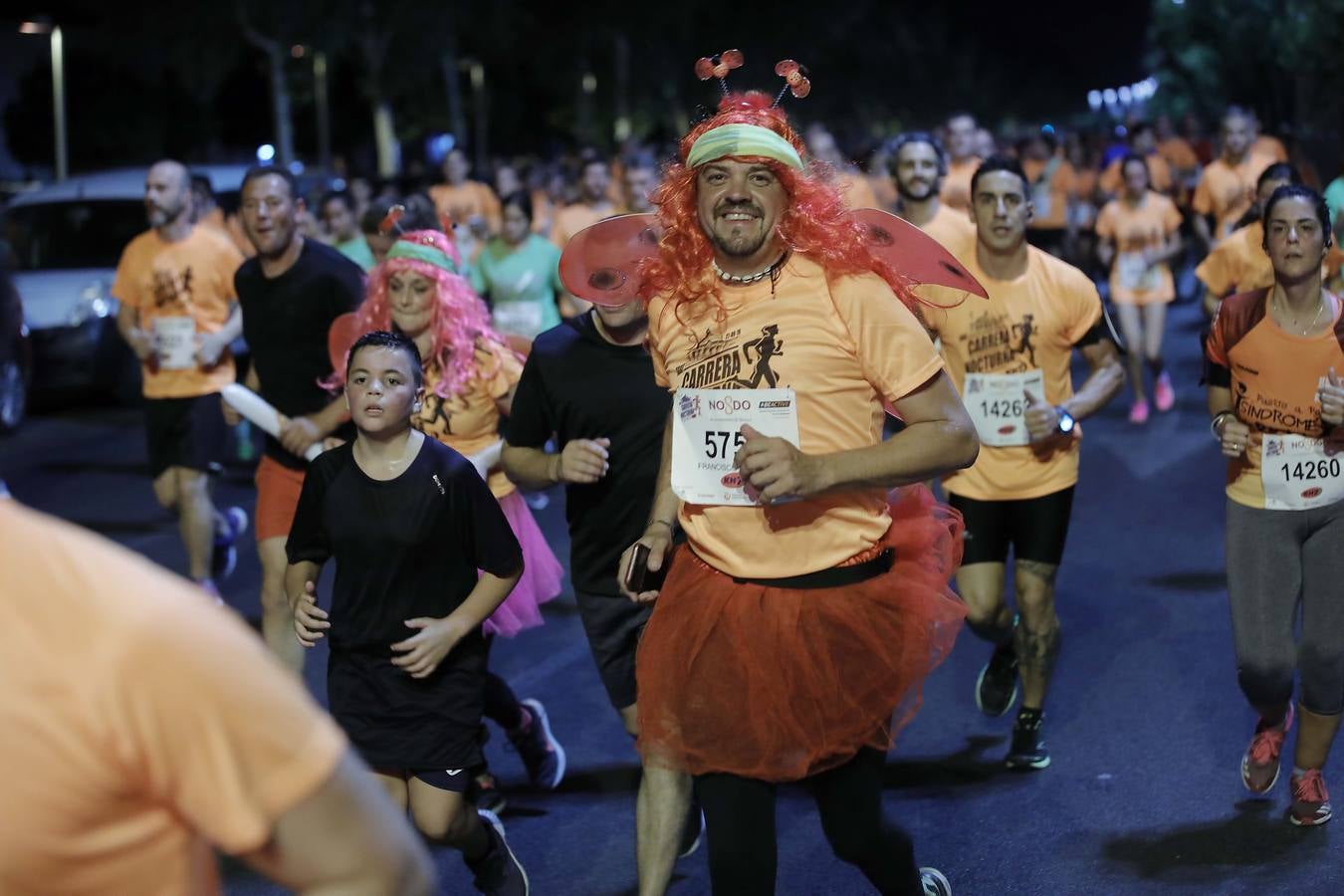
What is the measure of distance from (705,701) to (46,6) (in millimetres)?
48367

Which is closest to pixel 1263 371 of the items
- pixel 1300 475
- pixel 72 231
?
pixel 1300 475

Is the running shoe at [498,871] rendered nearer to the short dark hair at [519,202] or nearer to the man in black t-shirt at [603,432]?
the man in black t-shirt at [603,432]

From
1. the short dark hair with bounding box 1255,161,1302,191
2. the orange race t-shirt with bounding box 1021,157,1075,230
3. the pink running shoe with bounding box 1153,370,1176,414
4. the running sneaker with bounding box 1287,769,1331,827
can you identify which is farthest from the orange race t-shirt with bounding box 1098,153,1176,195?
the running sneaker with bounding box 1287,769,1331,827

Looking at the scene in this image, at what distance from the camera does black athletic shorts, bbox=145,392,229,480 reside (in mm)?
8367

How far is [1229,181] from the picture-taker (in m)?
14.1

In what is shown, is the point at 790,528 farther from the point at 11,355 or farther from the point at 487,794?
the point at 11,355

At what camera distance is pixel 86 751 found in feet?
5.39

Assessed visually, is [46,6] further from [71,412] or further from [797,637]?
[797,637]

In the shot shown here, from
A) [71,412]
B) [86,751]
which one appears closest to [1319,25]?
[71,412]

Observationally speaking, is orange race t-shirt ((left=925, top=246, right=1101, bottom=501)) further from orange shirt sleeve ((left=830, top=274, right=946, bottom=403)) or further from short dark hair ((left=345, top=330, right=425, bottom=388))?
orange shirt sleeve ((left=830, top=274, right=946, bottom=403))

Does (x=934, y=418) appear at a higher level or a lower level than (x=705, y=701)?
higher

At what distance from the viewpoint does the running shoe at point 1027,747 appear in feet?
19.5

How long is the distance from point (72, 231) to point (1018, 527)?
502 inches

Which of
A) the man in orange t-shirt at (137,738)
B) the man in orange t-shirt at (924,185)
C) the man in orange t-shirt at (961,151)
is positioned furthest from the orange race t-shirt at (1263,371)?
the man in orange t-shirt at (961,151)
